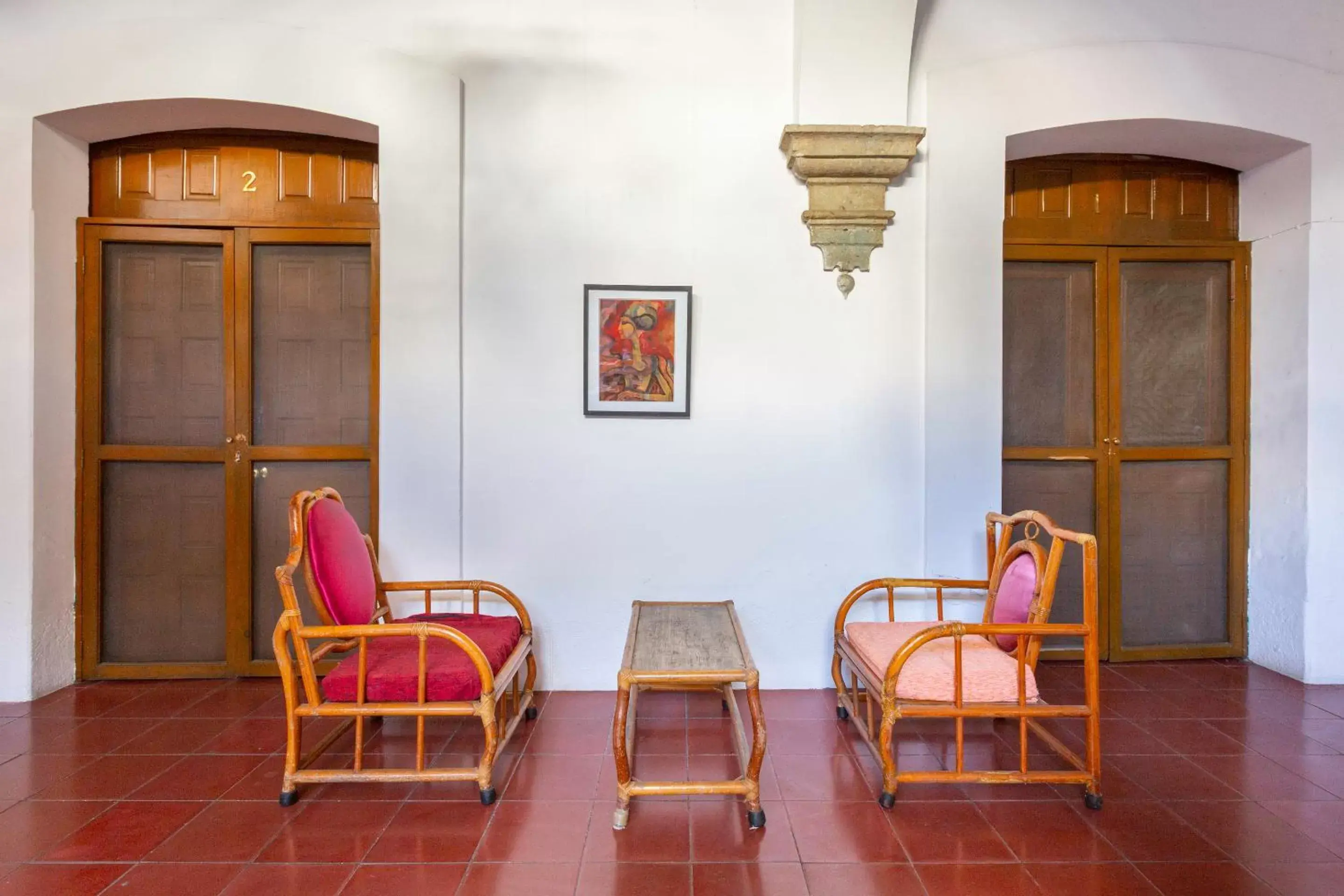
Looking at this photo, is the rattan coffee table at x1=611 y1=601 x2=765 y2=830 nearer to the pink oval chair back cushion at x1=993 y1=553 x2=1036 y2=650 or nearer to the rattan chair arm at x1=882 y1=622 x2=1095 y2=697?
the rattan chair arm at x1=882 y1=622 x2=1095 y2=697

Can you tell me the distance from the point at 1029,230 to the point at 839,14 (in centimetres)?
163

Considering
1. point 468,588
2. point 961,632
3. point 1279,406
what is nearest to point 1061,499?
point 1279,406

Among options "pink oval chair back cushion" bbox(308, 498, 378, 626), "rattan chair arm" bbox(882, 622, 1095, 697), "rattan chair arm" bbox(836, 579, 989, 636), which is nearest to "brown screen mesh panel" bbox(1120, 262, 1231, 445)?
"rattan chair arm" bbox(836, 579, 989, 636)

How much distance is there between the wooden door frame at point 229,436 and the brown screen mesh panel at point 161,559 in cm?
6

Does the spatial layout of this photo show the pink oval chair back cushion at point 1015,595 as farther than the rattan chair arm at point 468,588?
No

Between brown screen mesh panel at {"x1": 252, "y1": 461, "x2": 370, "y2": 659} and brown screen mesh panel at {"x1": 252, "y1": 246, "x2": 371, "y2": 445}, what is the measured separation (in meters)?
0.14

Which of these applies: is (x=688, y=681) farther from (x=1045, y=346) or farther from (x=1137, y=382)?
(x=1137, y=382)

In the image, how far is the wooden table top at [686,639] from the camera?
8.41 feet

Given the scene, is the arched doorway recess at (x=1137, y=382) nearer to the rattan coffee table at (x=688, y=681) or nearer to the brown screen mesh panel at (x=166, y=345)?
the rattan coffee table at (x=688, y=681)

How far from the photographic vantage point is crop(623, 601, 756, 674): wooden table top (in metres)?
2.56


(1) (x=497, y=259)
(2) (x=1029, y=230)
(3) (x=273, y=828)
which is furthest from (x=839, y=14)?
(3) (x=273, y=828)

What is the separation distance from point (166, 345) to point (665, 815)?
3.54 metres

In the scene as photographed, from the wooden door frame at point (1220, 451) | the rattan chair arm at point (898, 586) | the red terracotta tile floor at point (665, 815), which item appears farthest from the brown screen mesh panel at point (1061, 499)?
the rattan chair arm at point (898, 586)

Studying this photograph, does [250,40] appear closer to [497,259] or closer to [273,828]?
[497,259]
